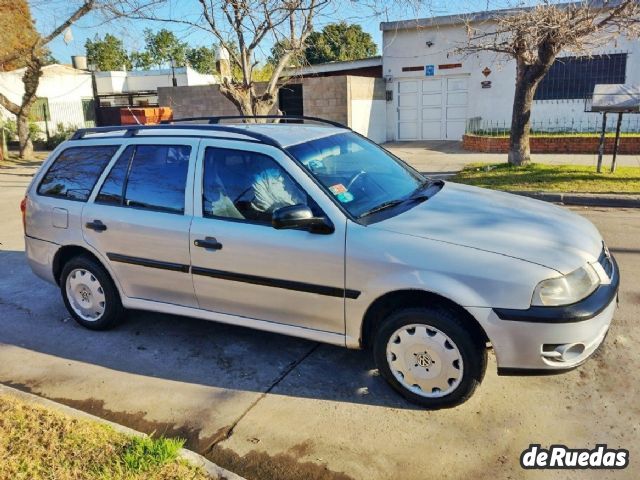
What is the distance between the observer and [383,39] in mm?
19656

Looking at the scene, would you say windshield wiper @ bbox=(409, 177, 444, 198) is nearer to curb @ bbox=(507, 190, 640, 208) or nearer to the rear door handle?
the rear door handle

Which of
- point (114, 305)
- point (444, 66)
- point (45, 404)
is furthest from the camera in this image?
point (444, 66)

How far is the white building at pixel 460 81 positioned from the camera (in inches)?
699

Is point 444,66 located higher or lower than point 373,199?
higher

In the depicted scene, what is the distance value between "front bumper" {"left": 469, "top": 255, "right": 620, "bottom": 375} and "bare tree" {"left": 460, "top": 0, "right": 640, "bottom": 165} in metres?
7.69

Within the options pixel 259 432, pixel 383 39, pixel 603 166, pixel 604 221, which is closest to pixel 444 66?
pixel 383 39

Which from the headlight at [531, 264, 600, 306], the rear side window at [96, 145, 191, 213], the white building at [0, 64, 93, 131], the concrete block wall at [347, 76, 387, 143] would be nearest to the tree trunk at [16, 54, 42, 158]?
the white building at [0, 64, 93, 131]

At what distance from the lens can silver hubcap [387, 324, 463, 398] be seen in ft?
10.9

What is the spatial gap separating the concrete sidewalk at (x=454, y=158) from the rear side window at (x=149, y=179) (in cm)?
882

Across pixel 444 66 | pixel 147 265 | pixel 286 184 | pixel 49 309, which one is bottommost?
pixel 49 309

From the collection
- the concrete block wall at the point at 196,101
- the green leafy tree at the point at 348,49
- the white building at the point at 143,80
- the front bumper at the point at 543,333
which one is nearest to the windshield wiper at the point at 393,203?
the front bumper at the point at 543,333

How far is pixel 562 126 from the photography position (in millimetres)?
18250

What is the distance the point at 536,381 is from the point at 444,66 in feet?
57.4

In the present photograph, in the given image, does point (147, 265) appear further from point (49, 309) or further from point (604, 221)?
point (604, 221)
